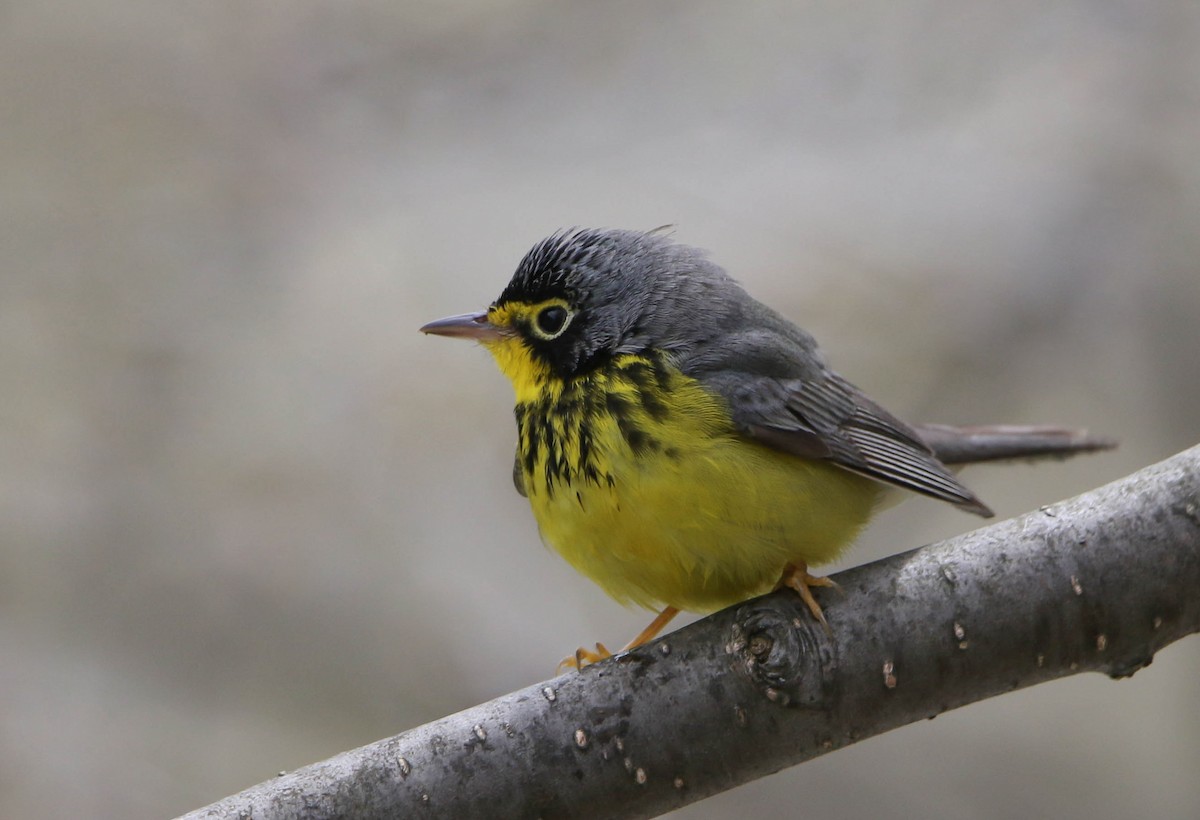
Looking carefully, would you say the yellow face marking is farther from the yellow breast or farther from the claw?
the claw

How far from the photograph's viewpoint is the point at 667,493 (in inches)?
130

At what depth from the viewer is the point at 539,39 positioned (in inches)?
372

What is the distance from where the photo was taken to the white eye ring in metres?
3.91

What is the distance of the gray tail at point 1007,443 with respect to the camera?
4355 mm

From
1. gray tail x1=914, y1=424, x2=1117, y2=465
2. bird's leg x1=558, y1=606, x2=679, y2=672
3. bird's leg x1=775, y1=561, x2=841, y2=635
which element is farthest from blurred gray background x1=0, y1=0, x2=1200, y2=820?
bird's leg x1=775, y1=561, x2=841, y2=635

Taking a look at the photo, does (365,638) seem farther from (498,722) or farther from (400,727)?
(498,722)

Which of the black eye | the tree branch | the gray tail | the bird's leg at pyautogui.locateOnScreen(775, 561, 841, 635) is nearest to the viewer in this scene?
the tree branch

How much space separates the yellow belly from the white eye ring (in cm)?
25

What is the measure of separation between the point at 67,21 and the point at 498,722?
28.9ft

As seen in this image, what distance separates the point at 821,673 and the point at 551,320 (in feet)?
5.30

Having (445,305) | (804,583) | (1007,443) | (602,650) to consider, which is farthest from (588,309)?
(445,305)

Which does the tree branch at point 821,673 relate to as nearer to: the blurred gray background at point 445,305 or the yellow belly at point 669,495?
the yellow belly at point 669,495

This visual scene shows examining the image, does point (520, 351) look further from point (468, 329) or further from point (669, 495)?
point (669, 495)

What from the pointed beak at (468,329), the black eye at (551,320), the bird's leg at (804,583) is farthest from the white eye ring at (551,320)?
the bird's leg at (804,583)
